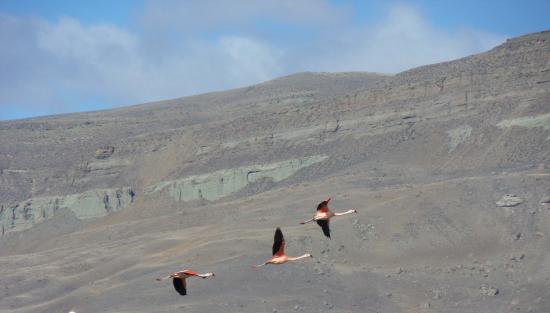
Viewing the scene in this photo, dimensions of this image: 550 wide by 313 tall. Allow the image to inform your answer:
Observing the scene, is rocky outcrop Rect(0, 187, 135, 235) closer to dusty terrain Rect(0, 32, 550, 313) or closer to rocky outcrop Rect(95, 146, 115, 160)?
dusty terrain Rect(0, 32, 550, 313)

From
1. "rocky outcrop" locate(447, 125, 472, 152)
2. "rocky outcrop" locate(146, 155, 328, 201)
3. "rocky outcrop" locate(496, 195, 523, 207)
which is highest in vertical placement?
"rocky outcrop" locate(447, 125, 472, 152)

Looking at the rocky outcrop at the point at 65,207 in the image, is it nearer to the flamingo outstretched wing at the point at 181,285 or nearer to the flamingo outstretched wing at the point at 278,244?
the flamingo outstretched wing at the point at 181,285

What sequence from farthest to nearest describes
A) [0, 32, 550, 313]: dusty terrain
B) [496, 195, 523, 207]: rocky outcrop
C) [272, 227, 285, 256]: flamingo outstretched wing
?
[496, 195, 523, 207]: rocky outcrop → [0, 32, 550, 313]: dusty terrain → [272, 227, 285, 256]: flamingo outstretched wing

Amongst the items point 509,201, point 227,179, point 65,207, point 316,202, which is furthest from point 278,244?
point 65,207

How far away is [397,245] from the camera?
83688 millimetres

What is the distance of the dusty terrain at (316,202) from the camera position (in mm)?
74688

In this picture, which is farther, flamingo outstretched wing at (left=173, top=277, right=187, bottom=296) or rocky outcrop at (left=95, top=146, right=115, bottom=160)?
rocky outcrop at (left=95, top=146, right=115, bottom=160)

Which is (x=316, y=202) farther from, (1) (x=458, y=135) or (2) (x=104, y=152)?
(2) (x=104, y=152)

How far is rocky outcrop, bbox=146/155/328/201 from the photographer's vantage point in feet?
399

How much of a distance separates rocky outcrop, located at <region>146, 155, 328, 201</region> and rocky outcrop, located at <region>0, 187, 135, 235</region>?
742 cm

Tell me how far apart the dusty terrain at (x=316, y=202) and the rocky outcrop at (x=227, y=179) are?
165 millimetres

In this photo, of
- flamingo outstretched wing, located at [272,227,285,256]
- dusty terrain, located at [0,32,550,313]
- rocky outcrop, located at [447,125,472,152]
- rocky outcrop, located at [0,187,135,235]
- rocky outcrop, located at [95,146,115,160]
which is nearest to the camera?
flamingo outstretched wing, located at [272,227,285,256]

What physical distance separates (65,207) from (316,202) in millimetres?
46672

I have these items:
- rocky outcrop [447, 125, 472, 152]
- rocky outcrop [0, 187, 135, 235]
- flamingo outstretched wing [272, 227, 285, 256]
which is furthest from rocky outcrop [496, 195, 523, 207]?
flamingo outstretched wing [272, 227, 285, 256]
